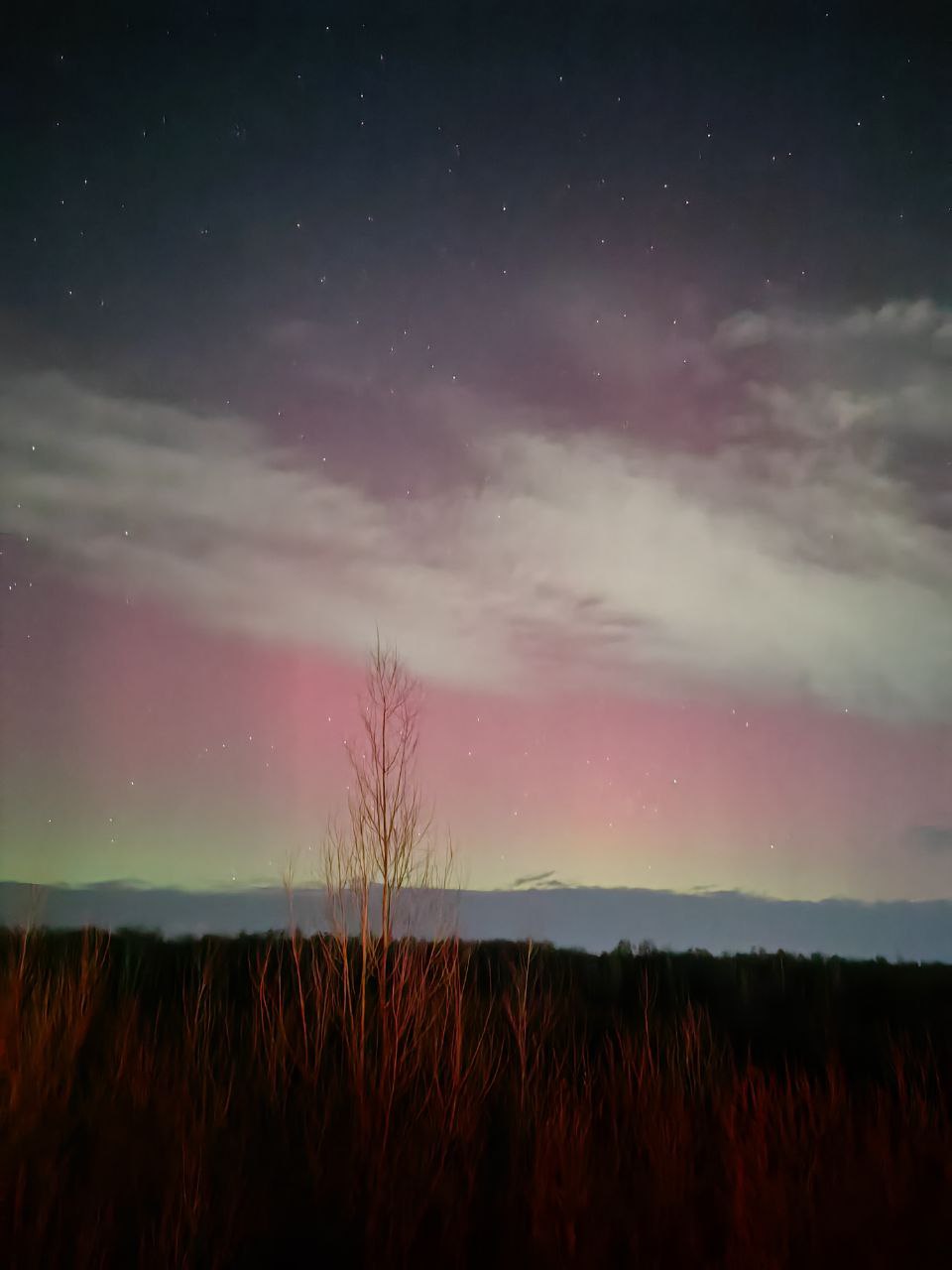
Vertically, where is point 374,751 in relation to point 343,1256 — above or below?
above

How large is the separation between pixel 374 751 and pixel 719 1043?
21.6ft

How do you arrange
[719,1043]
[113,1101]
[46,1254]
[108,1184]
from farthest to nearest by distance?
[719,1043], [113,1101], [108,1184], [46,1254]

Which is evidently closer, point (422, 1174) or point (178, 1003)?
point (422, 1174)

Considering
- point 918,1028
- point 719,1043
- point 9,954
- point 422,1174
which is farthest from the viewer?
point 918,1028

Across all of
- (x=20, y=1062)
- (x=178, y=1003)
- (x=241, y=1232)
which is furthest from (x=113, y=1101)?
(x=178, y=1003)

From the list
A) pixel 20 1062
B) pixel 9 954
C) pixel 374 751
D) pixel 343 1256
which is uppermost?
pixel 374 751

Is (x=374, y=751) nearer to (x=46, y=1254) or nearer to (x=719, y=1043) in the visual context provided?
(x=46, y=1254)

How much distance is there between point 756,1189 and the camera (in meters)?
5.64

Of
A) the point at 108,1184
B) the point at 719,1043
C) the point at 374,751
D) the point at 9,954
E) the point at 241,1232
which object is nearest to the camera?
the point at 241,1232

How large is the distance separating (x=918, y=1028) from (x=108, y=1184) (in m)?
10.2

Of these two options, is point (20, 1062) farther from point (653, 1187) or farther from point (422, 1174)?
point (653, 1187)

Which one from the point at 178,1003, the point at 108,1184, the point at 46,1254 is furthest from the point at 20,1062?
the point at 178,1003

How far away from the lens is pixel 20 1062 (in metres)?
7.07

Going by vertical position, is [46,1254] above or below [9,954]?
below
